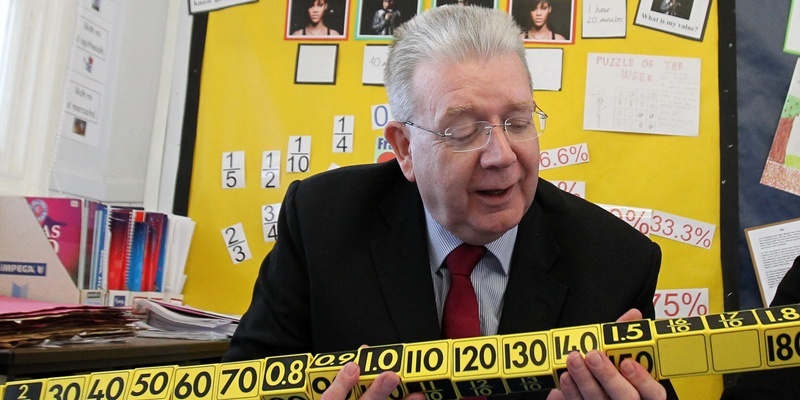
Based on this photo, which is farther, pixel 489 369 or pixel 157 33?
pixel 157 33

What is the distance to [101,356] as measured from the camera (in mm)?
1607

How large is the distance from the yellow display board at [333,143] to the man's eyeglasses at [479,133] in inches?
48.2

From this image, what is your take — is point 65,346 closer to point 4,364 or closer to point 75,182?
point 4,364

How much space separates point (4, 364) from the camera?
1364mm

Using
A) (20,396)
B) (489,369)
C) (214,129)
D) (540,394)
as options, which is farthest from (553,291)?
(214,129)

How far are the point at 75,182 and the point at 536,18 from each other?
1859 mm

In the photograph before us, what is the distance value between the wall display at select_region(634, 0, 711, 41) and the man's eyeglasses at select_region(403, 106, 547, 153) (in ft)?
4.66

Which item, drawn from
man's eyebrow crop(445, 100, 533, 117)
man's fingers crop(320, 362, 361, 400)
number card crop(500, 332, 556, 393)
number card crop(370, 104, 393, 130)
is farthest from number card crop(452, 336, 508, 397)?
number card crop(370, 104, 393, 130)

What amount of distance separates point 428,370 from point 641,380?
0.97 ft

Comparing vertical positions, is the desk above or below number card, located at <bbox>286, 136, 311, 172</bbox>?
below

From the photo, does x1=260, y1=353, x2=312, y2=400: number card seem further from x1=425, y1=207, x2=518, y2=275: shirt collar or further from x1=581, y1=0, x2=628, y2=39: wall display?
x1=581, y1=0, x2=628, y2=39: wall display

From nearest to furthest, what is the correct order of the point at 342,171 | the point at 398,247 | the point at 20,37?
the point at 398,247
the point at 342,171
the point at 20,37

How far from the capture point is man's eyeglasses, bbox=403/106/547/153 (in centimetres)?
134

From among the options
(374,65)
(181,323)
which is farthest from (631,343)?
(374,65)
